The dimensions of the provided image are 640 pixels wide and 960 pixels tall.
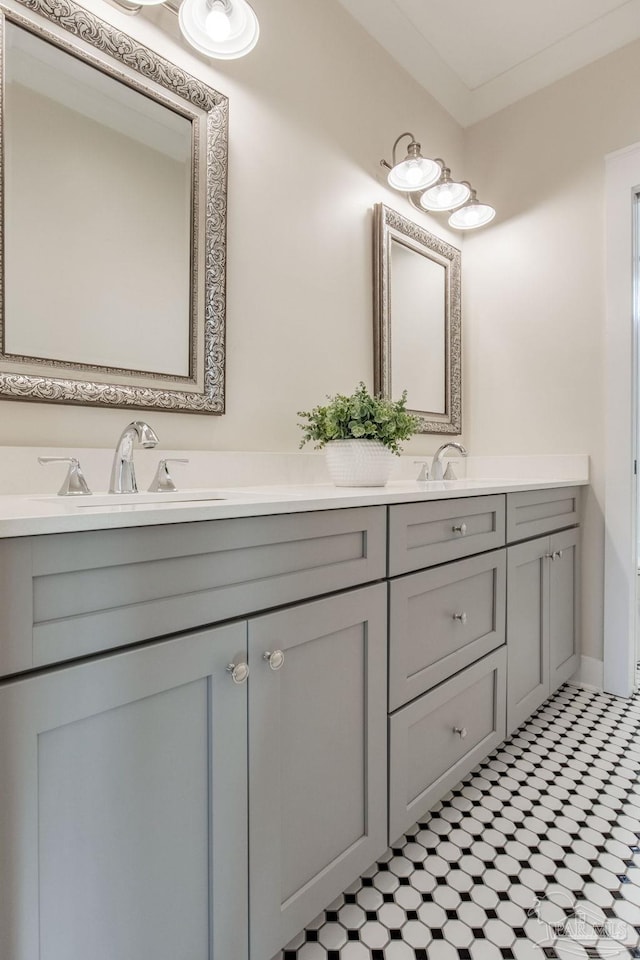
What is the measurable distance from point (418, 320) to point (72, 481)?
1.60 m

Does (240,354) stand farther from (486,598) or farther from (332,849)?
(332,849)

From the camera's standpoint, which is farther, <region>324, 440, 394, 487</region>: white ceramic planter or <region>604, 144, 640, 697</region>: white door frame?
<region>604, 144, 640, 697</region>: white door frame

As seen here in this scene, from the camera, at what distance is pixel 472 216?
2260 millimetres

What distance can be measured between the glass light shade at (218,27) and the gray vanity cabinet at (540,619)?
1.59 m

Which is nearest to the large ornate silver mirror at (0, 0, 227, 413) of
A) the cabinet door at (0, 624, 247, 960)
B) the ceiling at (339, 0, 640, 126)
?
the cabinet door at (0, 624, 247, 960)

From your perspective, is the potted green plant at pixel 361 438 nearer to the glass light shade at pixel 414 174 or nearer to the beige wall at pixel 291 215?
the beige wall at pixel 291 215

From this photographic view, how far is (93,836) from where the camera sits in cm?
66

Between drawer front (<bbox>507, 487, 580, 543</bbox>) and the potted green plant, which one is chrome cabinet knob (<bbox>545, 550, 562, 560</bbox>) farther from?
the potted green plant

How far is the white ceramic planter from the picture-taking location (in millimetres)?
1495

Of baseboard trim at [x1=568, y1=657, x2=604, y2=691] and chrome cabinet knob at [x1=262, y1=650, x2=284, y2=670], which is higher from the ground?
chrome cabinet knob at [x1=262, y1=650, x2=284, y2=670]

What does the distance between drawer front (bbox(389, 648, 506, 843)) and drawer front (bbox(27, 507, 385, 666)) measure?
438mm

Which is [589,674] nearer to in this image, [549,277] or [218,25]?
[549,277]

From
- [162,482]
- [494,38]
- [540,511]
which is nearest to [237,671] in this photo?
[162,482]

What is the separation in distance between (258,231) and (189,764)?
1.42 metres
